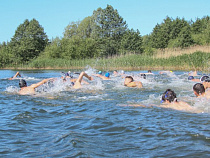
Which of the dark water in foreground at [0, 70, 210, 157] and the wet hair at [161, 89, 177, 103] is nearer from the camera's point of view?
the dark water in foreground at [0, 70, 210, 157]

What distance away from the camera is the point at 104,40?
203 feet

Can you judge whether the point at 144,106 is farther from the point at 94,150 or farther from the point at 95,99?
the point at 94,150

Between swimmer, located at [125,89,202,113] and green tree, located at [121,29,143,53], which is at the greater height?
green tree, located at [121,29,143,53]

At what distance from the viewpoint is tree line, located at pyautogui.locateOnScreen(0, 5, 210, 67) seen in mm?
51156

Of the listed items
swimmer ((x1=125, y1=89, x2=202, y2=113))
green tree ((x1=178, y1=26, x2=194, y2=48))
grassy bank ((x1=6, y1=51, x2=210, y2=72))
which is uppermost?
green tree ((x1=178, y1=26, x2=194, y2=48))

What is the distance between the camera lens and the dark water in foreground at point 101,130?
412 cm

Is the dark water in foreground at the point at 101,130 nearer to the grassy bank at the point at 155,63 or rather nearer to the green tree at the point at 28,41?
the grassy bank at the point at 155,63

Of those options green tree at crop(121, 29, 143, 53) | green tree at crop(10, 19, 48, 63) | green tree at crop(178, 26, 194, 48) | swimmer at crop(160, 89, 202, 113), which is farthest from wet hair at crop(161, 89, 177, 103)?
green tree at crop(10, 19, 48, 63)

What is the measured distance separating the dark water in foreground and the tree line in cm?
3779

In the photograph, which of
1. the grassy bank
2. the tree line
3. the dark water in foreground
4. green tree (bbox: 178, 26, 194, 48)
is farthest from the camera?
the tree line

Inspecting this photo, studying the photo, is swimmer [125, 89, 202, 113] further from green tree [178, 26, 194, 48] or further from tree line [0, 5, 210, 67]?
green tree [178, 26, 194, 48]

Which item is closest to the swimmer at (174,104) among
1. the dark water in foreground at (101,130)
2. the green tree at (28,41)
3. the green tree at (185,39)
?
the dark water in foreground at (101,130)

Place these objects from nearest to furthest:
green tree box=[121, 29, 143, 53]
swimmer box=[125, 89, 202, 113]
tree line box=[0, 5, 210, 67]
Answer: swimmer box=[125, 89, 202, 113]
tree line box=[0, 5, 210, 67]
green tree box=[121, 29, 143, 53]

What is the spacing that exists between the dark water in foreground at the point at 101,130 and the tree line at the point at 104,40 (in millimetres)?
37793
